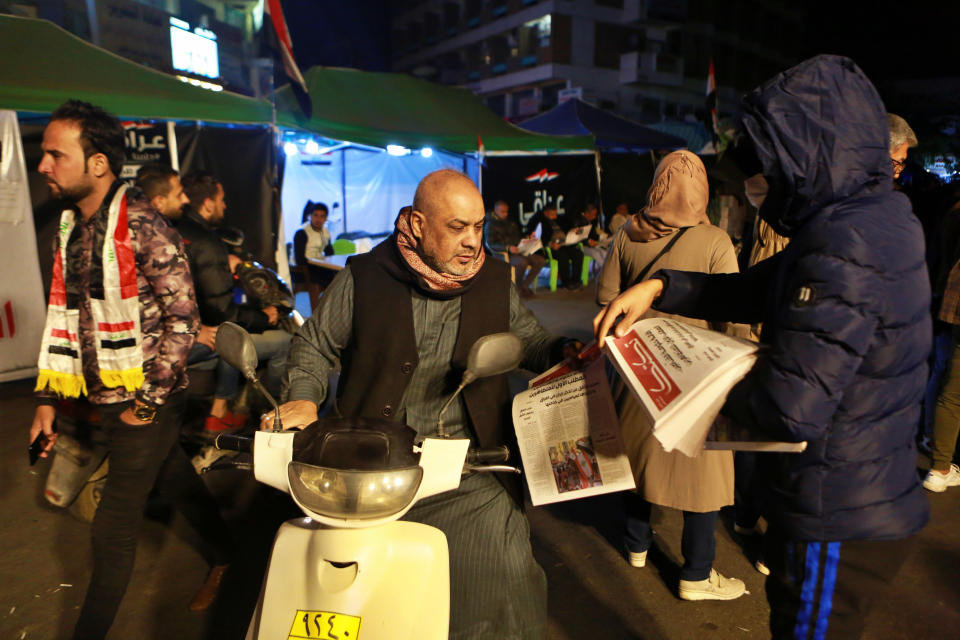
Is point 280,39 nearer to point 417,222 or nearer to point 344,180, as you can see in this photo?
point 417,222

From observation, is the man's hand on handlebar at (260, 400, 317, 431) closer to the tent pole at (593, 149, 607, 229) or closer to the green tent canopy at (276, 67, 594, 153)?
the green tent canopy at (276, 67, 594, 153)

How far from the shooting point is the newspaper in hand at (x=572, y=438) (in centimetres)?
179

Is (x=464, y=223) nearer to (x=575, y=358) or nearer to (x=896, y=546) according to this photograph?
(x=575, y=358)

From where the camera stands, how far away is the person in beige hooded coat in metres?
2.69

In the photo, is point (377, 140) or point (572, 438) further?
point (377, 140)

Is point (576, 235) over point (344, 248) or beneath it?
over

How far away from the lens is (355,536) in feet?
4.95

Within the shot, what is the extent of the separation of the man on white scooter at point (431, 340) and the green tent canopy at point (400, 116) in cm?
690

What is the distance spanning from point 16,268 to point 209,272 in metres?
3.28

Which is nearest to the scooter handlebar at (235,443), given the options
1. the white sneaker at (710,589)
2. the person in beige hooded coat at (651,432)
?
the person in beige hooded coat at (651,432)

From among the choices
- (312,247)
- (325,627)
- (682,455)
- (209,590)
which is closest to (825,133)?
(325,627)

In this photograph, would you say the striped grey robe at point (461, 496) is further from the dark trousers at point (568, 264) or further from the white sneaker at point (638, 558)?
the dark trousers at point (568, 264)

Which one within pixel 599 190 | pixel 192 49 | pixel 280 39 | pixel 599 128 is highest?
pixel 192 49

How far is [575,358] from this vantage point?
6.84 ft
